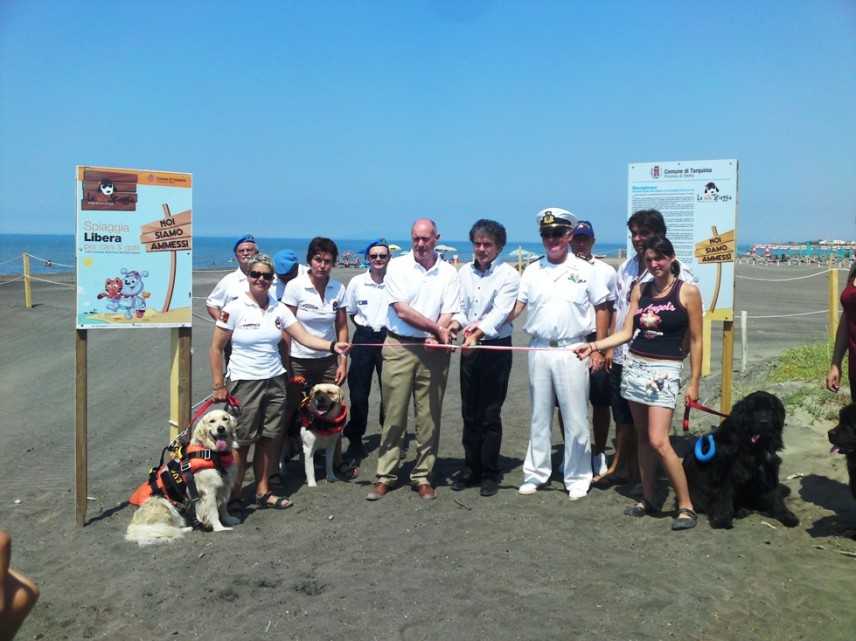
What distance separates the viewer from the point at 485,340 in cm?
596

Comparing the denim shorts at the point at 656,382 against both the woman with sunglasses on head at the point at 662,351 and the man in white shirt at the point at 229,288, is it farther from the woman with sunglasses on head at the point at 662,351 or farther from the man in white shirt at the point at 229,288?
the man in white shirt at the point at 229,288

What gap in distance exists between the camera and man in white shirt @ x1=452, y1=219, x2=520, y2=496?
19.1 feet

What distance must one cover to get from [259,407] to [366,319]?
4.98 feet

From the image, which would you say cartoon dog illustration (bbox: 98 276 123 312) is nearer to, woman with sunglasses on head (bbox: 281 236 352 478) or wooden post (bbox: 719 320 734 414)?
woman with sunglasses on head (bbox: 281 236 352 478)

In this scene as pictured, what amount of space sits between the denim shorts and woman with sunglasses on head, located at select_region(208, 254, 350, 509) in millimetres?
2652

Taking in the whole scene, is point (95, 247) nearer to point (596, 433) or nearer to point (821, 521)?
point (596, 433)

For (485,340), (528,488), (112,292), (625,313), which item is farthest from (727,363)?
(112,292)

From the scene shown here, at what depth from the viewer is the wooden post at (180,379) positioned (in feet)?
18.9

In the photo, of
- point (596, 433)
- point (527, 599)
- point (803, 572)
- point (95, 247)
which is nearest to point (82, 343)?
point (95, 247)

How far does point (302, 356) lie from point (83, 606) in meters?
2.68

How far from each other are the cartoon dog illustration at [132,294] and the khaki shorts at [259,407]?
0.90 metres

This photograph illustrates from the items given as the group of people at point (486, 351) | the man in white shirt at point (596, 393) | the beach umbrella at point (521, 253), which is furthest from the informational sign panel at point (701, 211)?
the beach umbrella at point (521, 253)

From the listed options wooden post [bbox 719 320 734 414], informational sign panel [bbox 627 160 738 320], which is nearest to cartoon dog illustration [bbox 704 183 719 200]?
informational sign panel [bbox 627 160 738 320]

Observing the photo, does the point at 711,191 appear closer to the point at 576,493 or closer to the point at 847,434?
the point at 847,434
